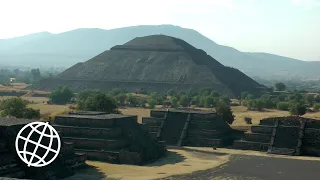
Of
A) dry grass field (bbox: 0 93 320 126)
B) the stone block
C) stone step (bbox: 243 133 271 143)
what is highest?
dry grass field (bbox: 0 93 320 126)

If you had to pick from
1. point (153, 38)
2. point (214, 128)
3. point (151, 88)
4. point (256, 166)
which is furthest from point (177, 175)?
point (153, 38)

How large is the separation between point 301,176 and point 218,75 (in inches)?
4457

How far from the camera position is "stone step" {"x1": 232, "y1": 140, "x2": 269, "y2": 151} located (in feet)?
197

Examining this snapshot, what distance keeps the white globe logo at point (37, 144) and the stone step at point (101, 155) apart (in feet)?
26.1

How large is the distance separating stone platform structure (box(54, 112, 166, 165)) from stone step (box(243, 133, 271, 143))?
12.1m

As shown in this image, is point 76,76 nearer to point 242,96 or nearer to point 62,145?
point 242,96

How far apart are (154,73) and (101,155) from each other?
368 feet

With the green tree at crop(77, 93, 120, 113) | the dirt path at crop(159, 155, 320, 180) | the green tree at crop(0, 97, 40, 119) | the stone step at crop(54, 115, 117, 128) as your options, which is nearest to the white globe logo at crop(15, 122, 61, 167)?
the dirt path at crop(159, 155, 320, 180)

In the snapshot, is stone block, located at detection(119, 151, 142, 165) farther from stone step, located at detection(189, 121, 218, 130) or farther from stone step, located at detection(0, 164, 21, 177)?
stone step, located at detection(189, 121, 218, 130)

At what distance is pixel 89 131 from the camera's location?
2024 inches

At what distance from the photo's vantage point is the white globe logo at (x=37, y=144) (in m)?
38.3

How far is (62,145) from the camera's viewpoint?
43625 mm

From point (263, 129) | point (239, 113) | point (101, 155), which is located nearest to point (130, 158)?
point (101, 155)

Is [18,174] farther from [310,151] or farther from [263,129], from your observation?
[310,151]
